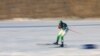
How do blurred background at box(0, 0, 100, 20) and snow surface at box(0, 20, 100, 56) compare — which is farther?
blurred background at box(0, 0, 100, 20)

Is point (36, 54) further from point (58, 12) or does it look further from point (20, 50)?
point (58, 12)

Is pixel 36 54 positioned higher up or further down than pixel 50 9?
further down

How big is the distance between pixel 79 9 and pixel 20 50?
45.8ft

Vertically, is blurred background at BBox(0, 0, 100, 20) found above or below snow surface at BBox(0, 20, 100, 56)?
above

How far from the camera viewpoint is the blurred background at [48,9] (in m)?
22.4

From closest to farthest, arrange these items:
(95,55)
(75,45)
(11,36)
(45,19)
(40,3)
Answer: (95,55)
(75,45)
(11,36)
(45,19)
(40,3)

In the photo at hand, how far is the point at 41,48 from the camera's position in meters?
9.74

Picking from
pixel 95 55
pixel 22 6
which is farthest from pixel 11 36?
pixel 22 6

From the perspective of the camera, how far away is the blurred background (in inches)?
882

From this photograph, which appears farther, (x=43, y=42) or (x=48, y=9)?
(x=48, y=9)

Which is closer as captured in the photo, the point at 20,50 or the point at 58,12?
the point at 20,50

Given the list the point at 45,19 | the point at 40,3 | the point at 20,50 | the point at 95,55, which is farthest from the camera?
the point at 40,3

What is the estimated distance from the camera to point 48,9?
22.8 meters

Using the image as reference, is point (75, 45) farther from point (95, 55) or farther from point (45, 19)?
point (45, 19)
